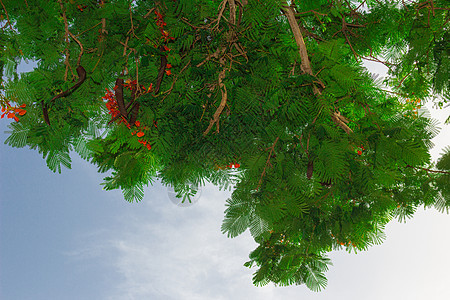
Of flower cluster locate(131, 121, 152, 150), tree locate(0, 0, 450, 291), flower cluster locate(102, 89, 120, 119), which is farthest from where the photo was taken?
flower cluster locate(102, 89, 120, 119)

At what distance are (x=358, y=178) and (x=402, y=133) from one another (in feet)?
1.02

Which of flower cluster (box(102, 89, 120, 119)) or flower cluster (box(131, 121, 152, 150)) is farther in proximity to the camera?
flower cluster (box(102, 89, 120, 119))

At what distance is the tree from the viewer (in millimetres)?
1783

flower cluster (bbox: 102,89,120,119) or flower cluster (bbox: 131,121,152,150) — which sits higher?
flower cluster (bbox: 102,89,120,119)

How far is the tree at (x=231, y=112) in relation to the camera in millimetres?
1783

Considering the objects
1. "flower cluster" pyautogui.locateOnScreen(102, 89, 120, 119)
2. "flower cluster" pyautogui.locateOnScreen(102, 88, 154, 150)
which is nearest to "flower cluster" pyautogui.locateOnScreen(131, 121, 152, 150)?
"flower cluster" pyautogui.locateOnScreen(102, 88, 154, 150)

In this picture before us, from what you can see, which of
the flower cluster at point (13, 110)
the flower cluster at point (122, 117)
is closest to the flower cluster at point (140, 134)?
the flower cluster at point (122, 117)

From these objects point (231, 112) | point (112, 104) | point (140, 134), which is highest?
point (112, 104)

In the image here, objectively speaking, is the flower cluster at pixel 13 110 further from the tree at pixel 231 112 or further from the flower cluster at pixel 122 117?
the flower cluster at pixel 122 117

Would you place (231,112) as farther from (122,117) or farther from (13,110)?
(13,110)

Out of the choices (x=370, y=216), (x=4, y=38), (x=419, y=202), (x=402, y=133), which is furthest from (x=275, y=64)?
(x=4, y=38)

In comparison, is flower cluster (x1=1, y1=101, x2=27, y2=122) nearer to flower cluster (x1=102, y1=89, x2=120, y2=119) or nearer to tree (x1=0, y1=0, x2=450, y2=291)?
tree (x1=0, y1=0, x2=450, y2=291)

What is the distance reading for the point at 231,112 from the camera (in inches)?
71.2

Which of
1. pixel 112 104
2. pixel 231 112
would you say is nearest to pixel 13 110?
pixel 112 104
